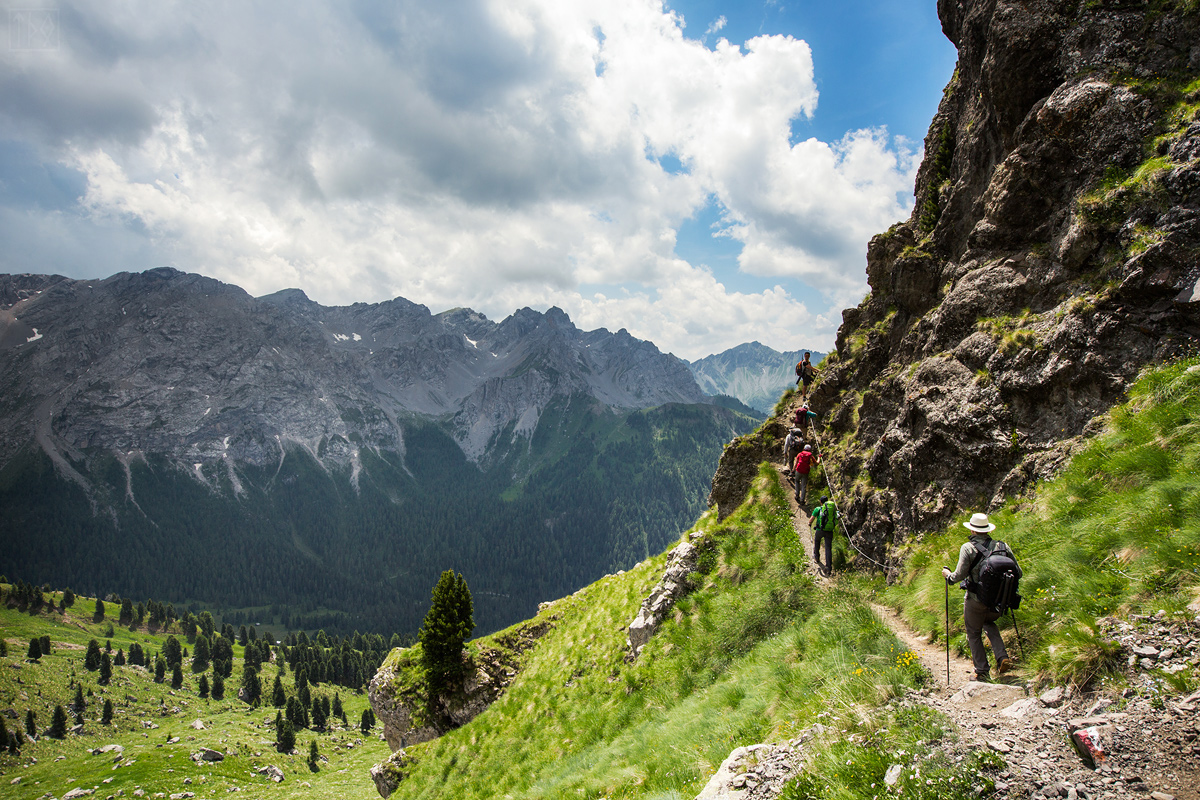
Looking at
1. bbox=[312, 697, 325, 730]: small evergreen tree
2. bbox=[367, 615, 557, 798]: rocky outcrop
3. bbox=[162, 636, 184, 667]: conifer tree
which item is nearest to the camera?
bbox=[367, 615, 557, 798]: rocky outcrop

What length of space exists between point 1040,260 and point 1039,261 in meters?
0.03

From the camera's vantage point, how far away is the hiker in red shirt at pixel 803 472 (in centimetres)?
2086

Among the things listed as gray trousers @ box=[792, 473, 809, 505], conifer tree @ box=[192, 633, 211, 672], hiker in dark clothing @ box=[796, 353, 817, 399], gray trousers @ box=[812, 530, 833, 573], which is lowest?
conifer tree @ box=[192, 633, 211, 672]

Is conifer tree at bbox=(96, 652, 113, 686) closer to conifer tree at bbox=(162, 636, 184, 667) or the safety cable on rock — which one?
conifer tree at bbox=(162, 636, 184, 667)

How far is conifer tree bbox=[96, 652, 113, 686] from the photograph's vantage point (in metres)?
125

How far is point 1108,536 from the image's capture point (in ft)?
27.6

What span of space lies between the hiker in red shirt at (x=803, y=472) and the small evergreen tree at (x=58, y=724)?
155770 millimetres

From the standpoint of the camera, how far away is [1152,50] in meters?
13.2

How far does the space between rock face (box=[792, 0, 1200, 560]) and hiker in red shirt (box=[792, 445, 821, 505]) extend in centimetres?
175

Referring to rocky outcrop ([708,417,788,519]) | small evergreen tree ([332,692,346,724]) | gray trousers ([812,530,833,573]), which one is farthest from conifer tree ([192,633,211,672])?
gray trousers ([812,530,833,573])

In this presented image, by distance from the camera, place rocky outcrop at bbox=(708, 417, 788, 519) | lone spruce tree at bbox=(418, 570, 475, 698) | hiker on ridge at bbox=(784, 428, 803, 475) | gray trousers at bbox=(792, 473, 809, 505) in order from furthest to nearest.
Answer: lone spruce tree at bbox=(418, 570, 475, 698) → rocky outcrop at bbox=(708, 417, 788, 519) → hiker on ridge at bbox=(784, 428, 803, 475) → gray trousers at bbox=(792, 473, 809, 505)

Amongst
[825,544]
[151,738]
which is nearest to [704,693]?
[825,544]

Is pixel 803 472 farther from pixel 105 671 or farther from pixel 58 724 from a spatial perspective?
pixel 105 671

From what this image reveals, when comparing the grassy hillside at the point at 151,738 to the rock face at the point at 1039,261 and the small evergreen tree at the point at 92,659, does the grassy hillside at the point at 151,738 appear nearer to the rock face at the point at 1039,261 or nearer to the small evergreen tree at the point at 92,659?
the small evergreen tree at the point at 92,659
